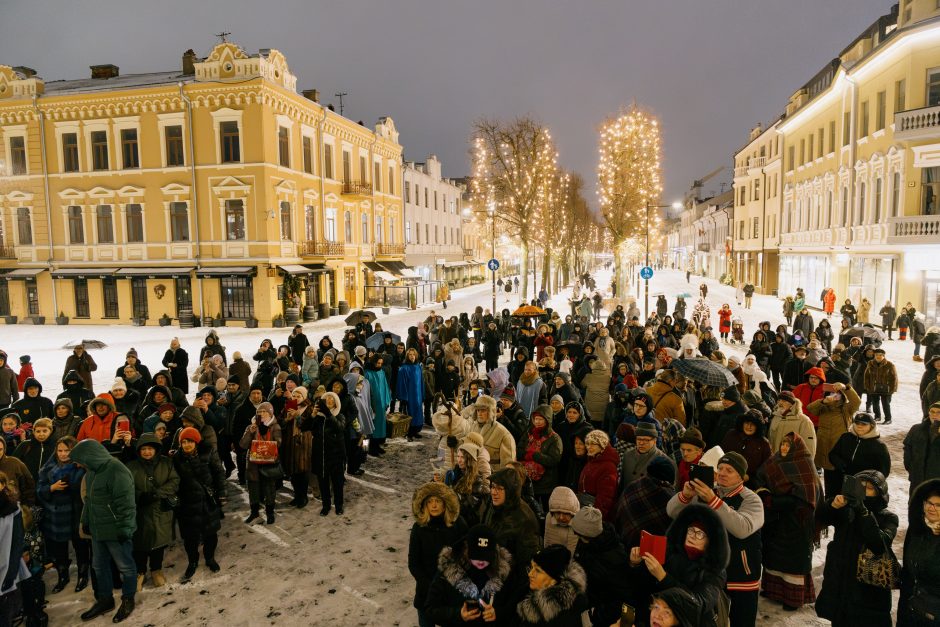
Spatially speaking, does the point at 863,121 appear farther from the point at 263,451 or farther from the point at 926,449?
the point at 263,451

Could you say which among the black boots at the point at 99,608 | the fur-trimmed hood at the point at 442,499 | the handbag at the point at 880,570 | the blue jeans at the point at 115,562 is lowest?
the black boots at the point at 99,608

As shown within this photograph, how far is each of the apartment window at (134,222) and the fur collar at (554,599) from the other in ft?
105

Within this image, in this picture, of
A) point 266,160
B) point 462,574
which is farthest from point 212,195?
point 462,574

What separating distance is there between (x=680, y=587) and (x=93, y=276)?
34.1 meters

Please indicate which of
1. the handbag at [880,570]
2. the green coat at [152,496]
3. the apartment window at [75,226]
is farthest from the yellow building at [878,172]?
the apartment window at [75,226]

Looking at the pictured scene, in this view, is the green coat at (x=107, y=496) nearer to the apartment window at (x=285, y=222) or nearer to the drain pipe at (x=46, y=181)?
the apartment window at (x=285, y=222)

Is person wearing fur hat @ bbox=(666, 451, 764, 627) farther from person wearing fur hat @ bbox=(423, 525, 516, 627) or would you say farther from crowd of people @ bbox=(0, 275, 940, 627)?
person wearing fur hat @ bbox=(423, 525, 516, 627)

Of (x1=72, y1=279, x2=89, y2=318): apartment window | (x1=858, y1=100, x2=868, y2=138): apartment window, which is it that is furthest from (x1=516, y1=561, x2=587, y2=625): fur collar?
(x1=72, y1=279, x2=89, y2=318): apartment window

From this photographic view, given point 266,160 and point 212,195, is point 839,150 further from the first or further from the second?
point 212,195

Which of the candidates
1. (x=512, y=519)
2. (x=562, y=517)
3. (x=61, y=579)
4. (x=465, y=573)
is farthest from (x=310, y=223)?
(x=465, y=573)

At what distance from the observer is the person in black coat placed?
452 centimetres

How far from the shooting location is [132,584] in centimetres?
599

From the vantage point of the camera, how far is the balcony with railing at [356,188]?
35.4m

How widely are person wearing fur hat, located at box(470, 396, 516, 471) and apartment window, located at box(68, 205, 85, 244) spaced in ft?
105
